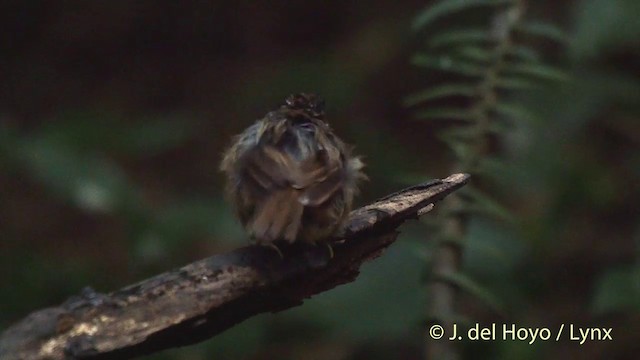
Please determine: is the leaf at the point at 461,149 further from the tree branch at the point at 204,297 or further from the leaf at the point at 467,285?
the tree branch at the point at 204,297

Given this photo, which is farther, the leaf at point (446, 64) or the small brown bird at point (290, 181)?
the leaf at point (446, 64)

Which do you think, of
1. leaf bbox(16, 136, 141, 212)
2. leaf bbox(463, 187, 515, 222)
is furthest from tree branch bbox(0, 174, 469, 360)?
leaf bbox(16, 136, 141, 212)

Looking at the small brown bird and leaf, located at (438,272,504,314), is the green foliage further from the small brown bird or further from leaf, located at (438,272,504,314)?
the small brown bird

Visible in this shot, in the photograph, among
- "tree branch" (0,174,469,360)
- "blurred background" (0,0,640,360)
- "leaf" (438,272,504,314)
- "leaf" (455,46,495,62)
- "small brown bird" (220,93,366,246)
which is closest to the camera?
"tree branch" (0,174,469,360)

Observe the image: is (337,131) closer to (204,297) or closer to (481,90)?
(481,90)

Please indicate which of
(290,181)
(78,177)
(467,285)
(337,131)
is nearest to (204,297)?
(290,181)

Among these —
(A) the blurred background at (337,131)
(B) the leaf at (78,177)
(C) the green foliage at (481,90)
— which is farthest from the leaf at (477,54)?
(B) the leaf at (78,177)
